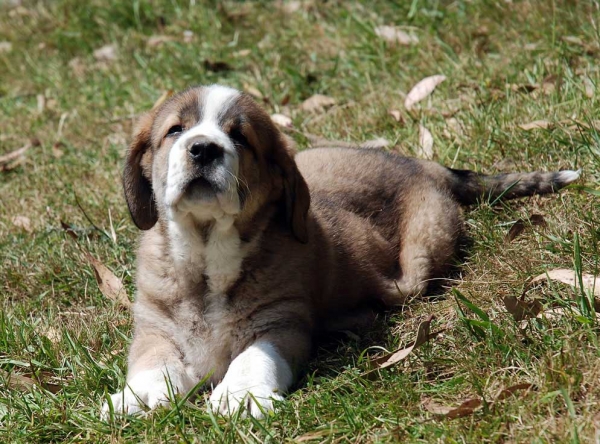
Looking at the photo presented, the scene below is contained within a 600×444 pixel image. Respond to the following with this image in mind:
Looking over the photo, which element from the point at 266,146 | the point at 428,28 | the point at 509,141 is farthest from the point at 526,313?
the point at 428,28

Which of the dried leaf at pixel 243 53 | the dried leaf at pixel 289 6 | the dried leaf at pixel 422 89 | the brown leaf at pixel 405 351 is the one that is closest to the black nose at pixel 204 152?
the brown leaf at pixel 405 351

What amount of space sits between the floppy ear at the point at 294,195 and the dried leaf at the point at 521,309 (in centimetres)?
104

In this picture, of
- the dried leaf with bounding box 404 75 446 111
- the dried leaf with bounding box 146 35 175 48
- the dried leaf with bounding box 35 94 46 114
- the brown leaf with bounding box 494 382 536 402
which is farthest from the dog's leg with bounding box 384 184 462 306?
the dried leaf with bounding box 35 94 46 114

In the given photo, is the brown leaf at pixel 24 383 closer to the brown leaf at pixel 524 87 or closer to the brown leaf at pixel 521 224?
the brown leaf at pixel 521 224

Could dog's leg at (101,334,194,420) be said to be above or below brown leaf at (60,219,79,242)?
above

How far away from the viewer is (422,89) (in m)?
6.48

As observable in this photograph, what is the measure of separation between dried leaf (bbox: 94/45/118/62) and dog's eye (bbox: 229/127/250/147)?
4.43 m

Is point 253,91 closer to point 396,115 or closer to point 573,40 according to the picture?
point 396,115

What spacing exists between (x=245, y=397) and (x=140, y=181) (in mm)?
1429

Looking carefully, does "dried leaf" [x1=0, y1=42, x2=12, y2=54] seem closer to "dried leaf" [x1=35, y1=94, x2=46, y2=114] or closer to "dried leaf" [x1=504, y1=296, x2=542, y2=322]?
"dried leaf" [x1=35, y1=94, x2=46, y2=114]

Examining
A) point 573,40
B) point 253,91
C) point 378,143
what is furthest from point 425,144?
point 253,91

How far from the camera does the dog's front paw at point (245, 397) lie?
139 inches

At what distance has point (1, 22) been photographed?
9344 millimetres

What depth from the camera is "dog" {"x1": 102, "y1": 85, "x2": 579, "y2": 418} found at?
392 cm
